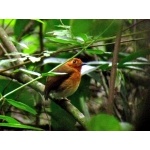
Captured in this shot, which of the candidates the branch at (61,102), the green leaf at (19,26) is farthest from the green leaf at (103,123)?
the green leaf at (19,26)

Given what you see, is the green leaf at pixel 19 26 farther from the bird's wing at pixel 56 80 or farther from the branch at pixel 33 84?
the bird's wing at pixel 56 80

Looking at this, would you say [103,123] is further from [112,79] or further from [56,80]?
[56,80]

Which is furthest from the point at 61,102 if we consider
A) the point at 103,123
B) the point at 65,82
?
the point at 103,123

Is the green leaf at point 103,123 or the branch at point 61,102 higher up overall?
the green leaf at point 103,123
